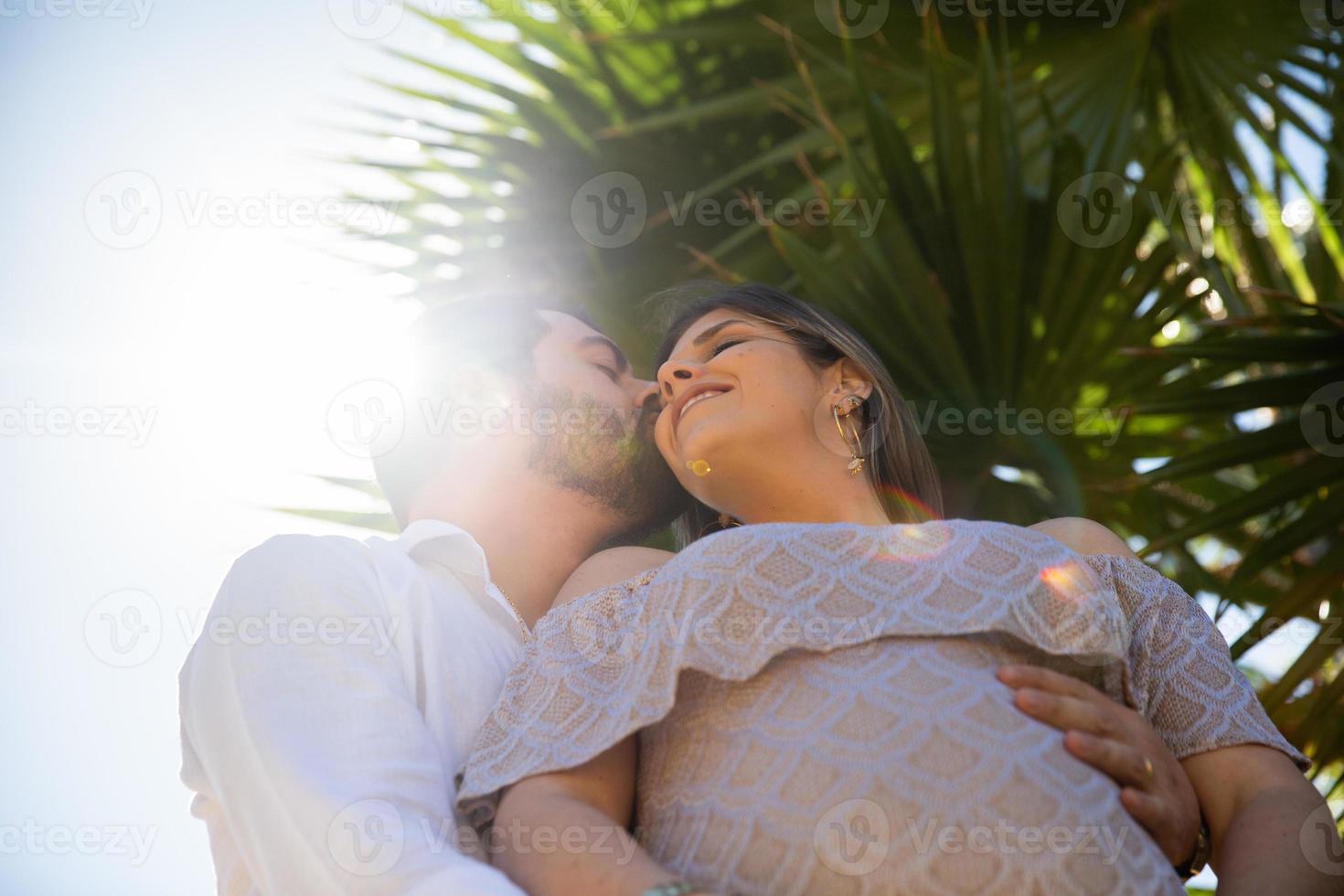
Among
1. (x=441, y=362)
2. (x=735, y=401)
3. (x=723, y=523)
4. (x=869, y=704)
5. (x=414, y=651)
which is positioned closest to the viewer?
(x=869, y=704)

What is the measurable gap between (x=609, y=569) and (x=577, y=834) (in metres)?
0.67

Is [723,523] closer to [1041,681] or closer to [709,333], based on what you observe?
[709,333]

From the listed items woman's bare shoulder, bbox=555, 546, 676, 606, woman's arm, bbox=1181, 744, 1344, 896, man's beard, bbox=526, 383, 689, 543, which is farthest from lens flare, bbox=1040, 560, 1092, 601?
man's beard, bbox=526, 383, 689, 543

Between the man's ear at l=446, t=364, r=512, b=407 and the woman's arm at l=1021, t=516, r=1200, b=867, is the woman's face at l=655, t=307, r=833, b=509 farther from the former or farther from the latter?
the woman's arm at l=1021, t=516, r=1200, b=867

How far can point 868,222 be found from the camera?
2777 millimetres

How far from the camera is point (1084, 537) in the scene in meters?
1.79

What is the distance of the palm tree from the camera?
Result: 265 centimetres

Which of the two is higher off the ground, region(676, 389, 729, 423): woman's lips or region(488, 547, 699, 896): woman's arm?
region(676, 389, 729, 423): woman's lips

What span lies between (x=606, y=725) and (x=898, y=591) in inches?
17.0

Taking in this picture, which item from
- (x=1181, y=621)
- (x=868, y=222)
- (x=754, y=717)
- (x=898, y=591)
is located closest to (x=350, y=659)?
(x=754, y=717)

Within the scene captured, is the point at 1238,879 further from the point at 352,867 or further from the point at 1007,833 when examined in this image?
the point at 352,867

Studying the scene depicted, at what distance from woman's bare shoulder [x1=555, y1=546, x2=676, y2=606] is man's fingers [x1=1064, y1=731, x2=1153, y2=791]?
0.73 meters

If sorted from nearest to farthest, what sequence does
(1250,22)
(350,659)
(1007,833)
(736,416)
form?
(1007,833), (350,659), (736,416), (1250,22)

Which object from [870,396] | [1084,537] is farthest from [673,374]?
[1084,537]
